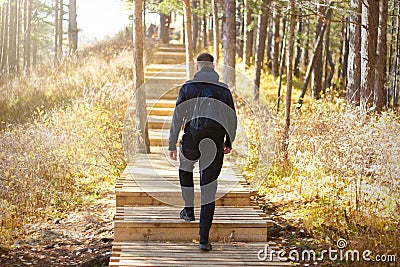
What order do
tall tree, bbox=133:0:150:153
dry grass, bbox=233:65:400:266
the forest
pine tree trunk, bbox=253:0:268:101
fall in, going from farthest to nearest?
pine tree trunk, bbox=253:0:268:101 → tall tree, bbox=133:0:150:153 → the forest → dry grass, bbox=233:65:400:266

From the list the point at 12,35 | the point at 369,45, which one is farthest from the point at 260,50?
the point at 12,35

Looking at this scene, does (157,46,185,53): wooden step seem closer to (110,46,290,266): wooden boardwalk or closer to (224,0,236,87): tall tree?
(224,0,236,87): tall tree

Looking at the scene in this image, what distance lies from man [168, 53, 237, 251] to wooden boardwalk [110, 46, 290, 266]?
1.21 ft

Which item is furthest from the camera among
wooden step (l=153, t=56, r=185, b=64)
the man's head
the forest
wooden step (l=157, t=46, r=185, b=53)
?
wooden step (l=157, t=46, r=185, b=53)

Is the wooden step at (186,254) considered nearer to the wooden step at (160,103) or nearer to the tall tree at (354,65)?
the tall tree at (354,65)

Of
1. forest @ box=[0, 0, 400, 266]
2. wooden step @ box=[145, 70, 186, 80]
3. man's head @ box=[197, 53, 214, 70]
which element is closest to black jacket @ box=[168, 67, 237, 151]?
man's head @ box=[197, 53, 214, 70]

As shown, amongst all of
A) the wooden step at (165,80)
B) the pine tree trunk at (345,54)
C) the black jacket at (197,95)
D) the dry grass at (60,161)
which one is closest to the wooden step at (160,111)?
the dry grass at (60,161)

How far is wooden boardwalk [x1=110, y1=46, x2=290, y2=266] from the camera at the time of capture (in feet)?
17.2

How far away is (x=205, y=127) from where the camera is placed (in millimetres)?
5340

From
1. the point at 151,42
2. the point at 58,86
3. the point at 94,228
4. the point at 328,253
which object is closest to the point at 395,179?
the point at 328,253

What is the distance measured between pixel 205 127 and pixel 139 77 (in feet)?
13.9

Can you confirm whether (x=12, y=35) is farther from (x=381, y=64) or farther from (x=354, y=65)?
(x=354, y=65)

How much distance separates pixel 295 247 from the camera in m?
6.01

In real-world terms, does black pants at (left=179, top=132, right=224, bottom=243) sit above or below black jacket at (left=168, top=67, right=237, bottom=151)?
below
